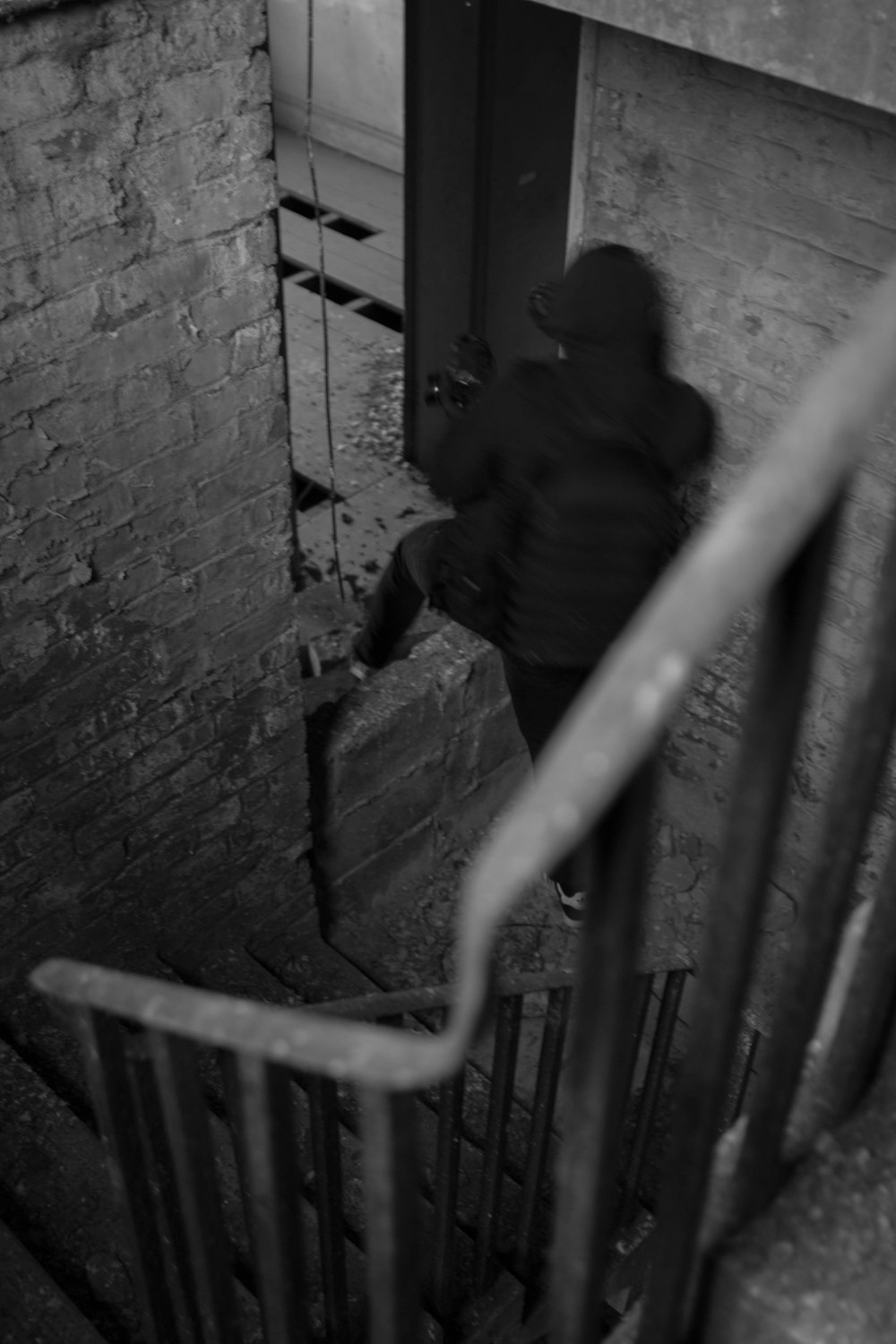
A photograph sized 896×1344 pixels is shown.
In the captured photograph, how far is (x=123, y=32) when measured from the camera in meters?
2.38

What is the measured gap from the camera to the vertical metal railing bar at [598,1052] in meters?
0.79

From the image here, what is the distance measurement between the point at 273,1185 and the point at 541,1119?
61.3 inches

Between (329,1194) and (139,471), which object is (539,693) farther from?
(329,1194)

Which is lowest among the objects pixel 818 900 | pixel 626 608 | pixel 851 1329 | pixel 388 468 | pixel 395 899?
pixel 395 899

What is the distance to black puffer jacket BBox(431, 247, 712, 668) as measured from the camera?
2957 millimetres

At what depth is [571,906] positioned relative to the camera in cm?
426

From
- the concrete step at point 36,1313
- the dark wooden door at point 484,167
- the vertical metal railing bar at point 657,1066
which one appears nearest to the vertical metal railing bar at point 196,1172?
the concrete step at point 36,1313

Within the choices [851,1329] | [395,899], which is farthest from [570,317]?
[851,1329]

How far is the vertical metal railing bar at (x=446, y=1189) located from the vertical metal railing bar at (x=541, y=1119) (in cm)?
20

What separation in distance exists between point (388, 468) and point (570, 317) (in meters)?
2.94

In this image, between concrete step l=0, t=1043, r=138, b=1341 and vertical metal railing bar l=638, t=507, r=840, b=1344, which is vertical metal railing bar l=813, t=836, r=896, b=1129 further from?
concrete step l=0, t=1043, r=138, b=1341

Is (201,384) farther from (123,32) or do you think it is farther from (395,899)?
(395,899)

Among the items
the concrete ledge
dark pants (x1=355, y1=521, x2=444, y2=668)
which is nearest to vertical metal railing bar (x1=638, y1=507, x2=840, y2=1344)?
dark pants (x1=355, y1=521, x2=444, y2=668)

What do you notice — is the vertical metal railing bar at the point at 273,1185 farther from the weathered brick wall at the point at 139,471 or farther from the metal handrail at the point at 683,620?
the weathered brick wall at the point at 139,471
